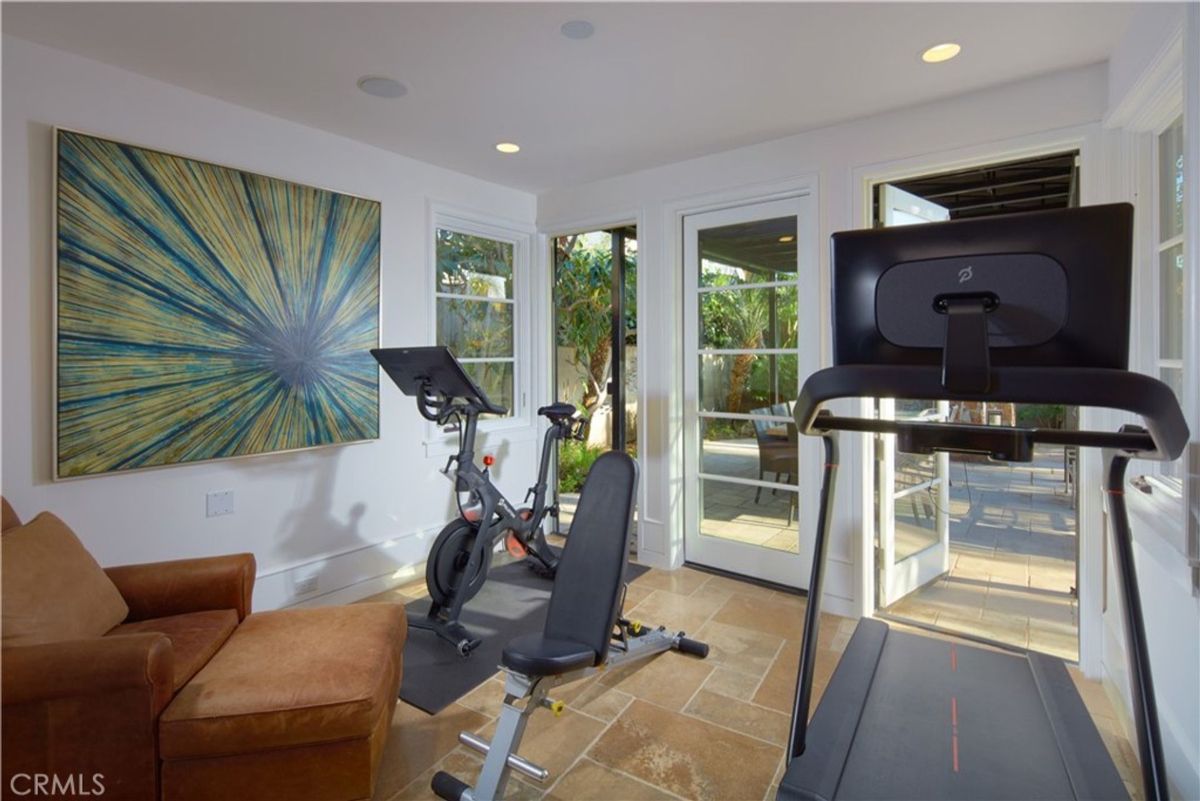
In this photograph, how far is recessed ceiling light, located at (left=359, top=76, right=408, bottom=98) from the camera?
2.60 metres

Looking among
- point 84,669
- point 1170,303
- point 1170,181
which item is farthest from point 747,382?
point 84,669

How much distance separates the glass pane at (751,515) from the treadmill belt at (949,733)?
1.47 m

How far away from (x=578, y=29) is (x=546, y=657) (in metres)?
2.23

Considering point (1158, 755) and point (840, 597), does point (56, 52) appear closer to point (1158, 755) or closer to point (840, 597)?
point (1158, 755)

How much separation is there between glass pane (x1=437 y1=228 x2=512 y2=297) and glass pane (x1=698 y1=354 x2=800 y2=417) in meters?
1.65

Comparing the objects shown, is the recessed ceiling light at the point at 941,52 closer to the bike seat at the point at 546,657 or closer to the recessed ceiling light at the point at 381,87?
the recessed ceiling light at the point at 381,87

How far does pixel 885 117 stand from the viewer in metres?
3.03

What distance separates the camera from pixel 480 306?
425cm

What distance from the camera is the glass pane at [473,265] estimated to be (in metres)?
3.98

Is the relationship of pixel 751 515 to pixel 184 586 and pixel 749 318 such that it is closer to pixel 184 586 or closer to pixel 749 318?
pixel 749 318

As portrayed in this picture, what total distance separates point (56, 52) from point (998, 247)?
342 cm

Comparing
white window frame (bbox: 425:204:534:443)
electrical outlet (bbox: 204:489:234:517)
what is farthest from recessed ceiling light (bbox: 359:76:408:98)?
electrical outlet (bbox: 204:489:234:517)

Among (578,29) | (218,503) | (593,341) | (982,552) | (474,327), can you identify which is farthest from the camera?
(593,341)

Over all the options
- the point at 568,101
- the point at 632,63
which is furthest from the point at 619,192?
the point at 632,63
